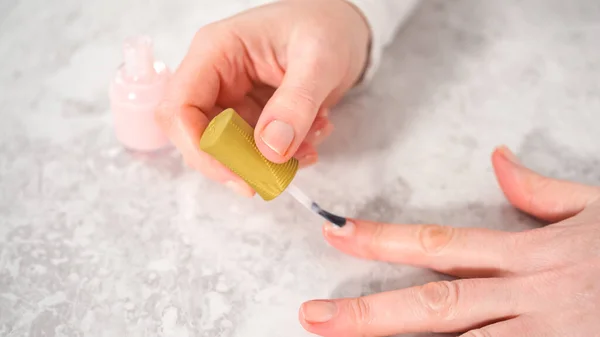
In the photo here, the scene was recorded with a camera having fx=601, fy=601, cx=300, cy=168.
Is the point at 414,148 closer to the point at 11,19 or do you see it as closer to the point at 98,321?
the point at 98,321

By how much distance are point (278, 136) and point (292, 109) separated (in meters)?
0.05

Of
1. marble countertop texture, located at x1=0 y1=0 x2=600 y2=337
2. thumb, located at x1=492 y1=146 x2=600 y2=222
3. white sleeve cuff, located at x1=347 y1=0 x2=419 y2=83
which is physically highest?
white sleeve cuff, located at x1=347 y1=0 x2=419 y2=83

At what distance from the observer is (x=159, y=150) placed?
0.78 metres

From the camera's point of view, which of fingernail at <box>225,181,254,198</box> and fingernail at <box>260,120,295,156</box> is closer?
fingernail at <box>260,120,295,156</box>

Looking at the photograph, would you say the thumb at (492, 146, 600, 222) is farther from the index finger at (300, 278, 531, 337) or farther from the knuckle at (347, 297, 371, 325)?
the knuckle at (347, 297, 371, 325)

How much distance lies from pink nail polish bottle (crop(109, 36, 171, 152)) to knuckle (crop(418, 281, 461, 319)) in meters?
0.38

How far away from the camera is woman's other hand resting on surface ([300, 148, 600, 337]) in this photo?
1.88ft

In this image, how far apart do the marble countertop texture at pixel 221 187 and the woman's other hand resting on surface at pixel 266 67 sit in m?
0.06

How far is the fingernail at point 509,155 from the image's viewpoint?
0.72m

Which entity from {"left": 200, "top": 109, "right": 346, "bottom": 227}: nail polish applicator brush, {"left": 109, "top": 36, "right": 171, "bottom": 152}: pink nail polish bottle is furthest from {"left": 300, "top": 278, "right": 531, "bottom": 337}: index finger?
{"left": 109, "top": 36, "right": 171, "bottom": 152}: pink nail polish bottle

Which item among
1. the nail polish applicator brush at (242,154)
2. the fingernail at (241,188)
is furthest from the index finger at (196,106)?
the nail polish applicator brush at (242,154)

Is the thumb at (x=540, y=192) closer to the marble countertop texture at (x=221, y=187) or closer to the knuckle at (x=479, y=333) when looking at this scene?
the marble countertop texture at (x=221, y=187)

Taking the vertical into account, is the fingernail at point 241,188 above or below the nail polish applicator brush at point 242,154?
below

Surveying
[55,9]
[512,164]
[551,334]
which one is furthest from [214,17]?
[551,334]
